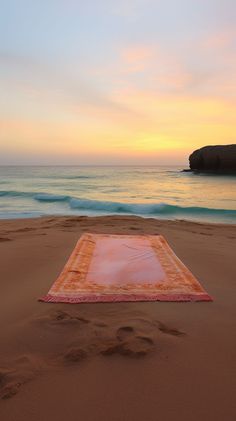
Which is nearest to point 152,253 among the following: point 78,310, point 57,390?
point 78,310

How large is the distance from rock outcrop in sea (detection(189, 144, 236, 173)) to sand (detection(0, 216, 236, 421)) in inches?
1747

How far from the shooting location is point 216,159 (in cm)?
4588

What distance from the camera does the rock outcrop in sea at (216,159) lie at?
44.7 metres

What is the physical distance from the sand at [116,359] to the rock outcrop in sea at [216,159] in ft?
146

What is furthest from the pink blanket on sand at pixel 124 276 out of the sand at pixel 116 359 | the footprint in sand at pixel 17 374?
the footprint in sand at pixel 17 374

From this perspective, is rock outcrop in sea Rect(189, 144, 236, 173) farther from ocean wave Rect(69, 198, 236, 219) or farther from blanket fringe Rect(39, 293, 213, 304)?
blanket fringe Rect(39, 293, 213, 304)

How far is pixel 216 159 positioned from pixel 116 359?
153ft

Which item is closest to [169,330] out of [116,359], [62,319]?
[116,359]

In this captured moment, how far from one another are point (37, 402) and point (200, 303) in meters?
1.56

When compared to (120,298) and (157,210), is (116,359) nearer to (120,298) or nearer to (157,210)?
(120,298)

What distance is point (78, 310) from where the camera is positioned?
2537mm

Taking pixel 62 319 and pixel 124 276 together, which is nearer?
pixel 62 319

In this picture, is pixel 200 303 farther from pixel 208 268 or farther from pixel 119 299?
pixel 208 268

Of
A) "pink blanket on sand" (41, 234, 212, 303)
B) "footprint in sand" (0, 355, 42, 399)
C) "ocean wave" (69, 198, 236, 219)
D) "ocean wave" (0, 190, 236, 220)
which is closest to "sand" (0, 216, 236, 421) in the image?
"footprint in sand" (0, 355, 42, 399)
